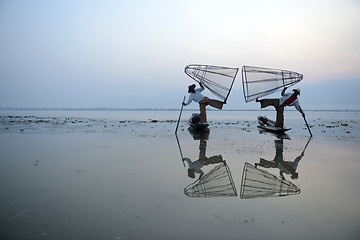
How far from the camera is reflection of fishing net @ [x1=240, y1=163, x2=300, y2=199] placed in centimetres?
552

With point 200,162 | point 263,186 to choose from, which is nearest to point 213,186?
point 263,186

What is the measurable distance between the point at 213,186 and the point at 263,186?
1.32m

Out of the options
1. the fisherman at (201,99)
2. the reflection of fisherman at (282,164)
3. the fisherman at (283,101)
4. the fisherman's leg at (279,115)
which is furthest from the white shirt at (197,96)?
the reflection of fisherman at (282,164)

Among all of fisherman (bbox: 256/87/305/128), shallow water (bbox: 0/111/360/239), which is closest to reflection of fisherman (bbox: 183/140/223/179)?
shallow water (bbox: 0/111/360/239)

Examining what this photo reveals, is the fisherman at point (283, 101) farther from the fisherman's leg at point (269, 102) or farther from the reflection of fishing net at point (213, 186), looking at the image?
the reflection of fishing net at point (213, 186)

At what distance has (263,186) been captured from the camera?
613 centimetres

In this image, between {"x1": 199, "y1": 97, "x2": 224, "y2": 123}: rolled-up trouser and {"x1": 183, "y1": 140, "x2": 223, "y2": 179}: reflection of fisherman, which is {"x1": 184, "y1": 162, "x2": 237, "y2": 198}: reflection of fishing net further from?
{"x1": 199, "y1": 97, "x2": 224, "y2": 123}: rolled-up trouser

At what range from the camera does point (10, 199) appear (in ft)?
16.3

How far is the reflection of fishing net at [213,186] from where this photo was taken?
5.51 metres

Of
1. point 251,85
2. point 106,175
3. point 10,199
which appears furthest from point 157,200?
point 251,85

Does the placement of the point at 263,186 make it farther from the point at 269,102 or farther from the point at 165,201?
the point at 269,102

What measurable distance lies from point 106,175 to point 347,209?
602cm

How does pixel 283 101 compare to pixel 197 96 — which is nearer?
pixel 283 101

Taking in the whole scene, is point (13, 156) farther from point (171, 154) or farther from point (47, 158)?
point (171, 154)
